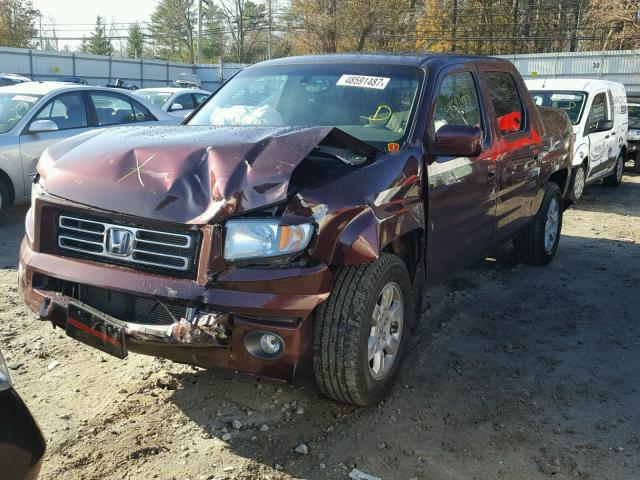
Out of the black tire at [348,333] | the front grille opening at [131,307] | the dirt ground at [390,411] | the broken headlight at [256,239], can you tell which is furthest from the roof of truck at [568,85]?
the front grille opening at [131,307]

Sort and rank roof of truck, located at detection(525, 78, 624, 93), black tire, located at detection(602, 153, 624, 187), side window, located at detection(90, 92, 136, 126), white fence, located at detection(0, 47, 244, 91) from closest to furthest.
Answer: side window, located at detection(90, 92, 136, 126) → roof of truck, located at detection(525, 78, 624, 93) → black tire, located at detection(602, 153, 624, 187) → white fence, located at detection(0, 47, 244, 91)

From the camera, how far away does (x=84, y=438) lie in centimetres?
302

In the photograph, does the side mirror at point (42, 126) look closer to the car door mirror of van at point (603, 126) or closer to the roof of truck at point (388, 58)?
the roof of truck at point (388, 58)

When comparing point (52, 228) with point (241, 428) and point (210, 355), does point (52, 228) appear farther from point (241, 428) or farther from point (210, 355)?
point (241, 428)

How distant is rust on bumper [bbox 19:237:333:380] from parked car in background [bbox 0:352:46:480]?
0.84m

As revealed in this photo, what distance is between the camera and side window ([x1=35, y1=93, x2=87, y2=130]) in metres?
7.80

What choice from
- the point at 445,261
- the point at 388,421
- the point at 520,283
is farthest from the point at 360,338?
the point at 520,283

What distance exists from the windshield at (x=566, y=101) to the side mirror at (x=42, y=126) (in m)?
7.18

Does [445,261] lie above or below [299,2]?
below

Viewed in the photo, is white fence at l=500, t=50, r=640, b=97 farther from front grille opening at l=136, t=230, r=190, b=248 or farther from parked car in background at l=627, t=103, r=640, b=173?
front grille opening at l=136, t=230, r=190, b=248

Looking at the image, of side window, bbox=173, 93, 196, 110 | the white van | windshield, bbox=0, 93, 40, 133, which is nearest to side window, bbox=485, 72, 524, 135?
the white van

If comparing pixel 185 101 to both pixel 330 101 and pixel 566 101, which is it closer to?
pixel 566 101

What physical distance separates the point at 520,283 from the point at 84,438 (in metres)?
4.15

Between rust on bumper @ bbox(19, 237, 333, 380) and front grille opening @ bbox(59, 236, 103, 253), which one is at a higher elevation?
front grille opening @ bbox(59, 236, 103, 253)
